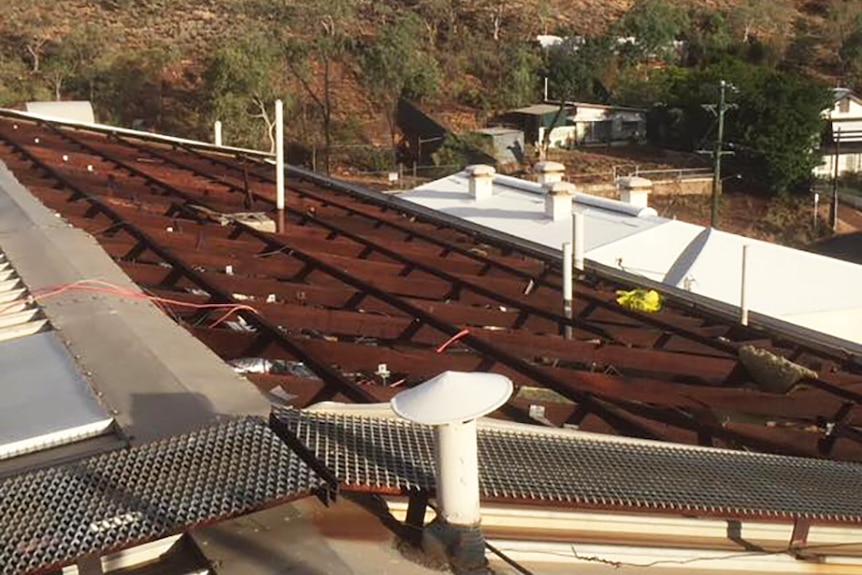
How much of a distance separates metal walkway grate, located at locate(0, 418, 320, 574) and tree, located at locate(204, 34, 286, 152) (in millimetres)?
27862

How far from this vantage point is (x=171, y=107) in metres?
33.2

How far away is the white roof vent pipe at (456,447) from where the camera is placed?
74.8 inches

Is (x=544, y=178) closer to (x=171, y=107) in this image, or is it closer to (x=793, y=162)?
(x=793, y=162)

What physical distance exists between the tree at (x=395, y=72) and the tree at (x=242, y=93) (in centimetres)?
444

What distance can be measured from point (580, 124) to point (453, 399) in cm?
3422

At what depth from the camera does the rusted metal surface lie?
156 inches

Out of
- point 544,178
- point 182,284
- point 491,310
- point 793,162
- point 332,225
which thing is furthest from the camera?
point 793,162

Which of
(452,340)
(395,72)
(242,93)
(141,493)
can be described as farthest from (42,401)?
(395,72)

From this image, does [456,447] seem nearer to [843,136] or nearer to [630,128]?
[630,128]

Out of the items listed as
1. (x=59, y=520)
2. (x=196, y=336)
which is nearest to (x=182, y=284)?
(x=196, y=336)

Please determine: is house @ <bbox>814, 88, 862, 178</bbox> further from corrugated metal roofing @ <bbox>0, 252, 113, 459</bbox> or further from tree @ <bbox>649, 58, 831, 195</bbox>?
corrugated metal roofing @ <bbox>0, 252, 113, 459</bbox>

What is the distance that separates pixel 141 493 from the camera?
201cm

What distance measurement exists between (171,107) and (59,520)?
3302 centimetres

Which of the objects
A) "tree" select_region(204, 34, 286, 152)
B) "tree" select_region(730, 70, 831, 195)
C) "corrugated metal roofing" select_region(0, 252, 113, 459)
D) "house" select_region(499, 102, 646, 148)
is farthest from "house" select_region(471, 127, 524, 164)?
"corrugated metal roofing" select_region(0, 252, 113, 459)
